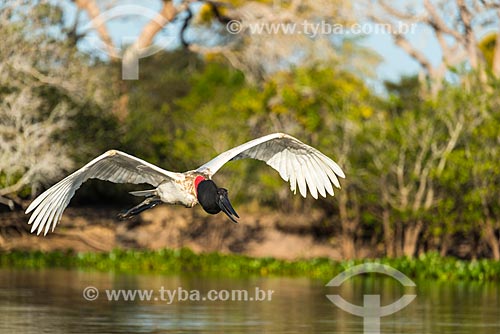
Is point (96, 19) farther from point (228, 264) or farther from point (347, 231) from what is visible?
point (228, 264)

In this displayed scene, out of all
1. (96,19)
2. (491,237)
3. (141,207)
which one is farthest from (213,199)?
(96,19)

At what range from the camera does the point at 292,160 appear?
47.8 feet

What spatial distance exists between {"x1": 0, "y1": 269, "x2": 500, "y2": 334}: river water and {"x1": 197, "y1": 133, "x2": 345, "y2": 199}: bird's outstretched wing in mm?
3412

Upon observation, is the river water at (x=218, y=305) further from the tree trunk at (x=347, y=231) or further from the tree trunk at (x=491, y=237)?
the tree trunk at (x=347, y=231)

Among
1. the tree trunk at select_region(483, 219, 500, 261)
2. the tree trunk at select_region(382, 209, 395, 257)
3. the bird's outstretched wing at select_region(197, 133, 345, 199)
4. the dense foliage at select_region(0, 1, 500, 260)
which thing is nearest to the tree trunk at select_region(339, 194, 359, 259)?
the dense foliage at select_region(0, 1, 500, 260)

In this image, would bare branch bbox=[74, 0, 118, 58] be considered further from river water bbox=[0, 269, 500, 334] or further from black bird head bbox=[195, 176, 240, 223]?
black bird head bbox=[195, 176, 240, 223]

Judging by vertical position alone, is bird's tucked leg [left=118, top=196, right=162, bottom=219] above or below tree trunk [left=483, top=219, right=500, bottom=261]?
below

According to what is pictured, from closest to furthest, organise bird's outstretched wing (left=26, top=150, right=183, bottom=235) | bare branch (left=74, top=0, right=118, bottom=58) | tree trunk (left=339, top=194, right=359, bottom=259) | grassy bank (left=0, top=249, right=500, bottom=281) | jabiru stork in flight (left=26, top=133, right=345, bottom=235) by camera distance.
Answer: bird's outstretched wing (left=26, top=150, right=183, bottom=235) → jabiru stork in flight (left=26, top=133, right=345, bottom=235) → grassy bank (left=0, top=249, right=500, bottom=281) → tree trunk (left=339, top=194, right=359, bottom=259) → bare branch (left=74, top=0, right=118, bottom=58)

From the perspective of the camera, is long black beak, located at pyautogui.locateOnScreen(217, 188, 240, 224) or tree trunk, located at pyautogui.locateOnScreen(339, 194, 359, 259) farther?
tree trunk, located at pyautogui.locateOnScreen(339, 194, 359, 259)

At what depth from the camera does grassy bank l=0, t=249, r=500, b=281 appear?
2861cm

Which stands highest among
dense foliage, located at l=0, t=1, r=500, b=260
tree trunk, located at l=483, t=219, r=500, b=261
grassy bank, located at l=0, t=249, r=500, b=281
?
dense foliage, located at l=0, t=1, r=500, b=260

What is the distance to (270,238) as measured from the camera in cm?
3522

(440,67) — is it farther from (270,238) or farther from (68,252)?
(68,252)

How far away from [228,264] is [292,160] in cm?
1604
